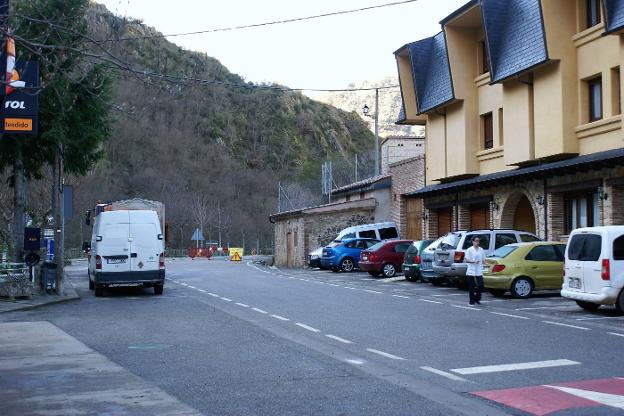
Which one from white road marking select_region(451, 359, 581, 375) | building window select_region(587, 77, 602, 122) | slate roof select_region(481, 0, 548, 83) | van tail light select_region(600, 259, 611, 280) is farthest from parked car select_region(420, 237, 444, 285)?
white road marking select_region(451, 359, 581, 375)

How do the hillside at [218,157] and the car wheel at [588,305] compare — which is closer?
the car wheel at [588,305]

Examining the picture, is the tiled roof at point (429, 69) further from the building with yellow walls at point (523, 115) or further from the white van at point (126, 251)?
the white van at point (126, 251)

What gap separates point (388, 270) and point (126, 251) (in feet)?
42.1

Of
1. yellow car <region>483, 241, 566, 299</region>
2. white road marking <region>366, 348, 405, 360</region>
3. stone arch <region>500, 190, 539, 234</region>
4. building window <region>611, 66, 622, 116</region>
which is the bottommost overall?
white road marking <region>366, 348, 405, 360</region>

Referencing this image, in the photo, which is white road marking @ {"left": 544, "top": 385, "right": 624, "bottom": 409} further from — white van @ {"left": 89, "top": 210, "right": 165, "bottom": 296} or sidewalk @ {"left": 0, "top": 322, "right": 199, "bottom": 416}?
white van @ {"left": 89, "top": 210, "right": 165, "bottom": 296}

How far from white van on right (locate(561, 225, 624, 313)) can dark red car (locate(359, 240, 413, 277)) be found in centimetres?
1547

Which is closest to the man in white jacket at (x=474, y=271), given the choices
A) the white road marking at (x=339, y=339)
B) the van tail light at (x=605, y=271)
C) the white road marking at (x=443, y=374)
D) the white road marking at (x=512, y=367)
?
the van tail light at (x=605, y=271)

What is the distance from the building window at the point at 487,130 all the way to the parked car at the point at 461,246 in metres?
9.24

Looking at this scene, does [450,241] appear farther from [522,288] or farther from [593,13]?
[593,13]

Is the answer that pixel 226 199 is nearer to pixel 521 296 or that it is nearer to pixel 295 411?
pixel 521 296

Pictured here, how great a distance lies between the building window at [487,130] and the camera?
33.3 m

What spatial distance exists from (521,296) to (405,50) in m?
19.7

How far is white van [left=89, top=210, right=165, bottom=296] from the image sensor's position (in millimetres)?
23328

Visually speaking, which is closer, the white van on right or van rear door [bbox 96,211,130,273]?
the white van on right
